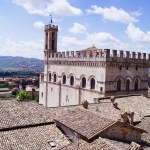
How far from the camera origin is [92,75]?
31781mm

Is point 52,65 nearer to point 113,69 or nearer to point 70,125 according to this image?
point 113,69

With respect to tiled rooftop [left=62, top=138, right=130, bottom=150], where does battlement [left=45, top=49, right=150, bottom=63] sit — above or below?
above

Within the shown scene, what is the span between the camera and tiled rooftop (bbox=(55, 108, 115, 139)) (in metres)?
15.7

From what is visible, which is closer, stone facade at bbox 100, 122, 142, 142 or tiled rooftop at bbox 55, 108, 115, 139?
tiled rooftop at bbox 55, 108, 115, 139

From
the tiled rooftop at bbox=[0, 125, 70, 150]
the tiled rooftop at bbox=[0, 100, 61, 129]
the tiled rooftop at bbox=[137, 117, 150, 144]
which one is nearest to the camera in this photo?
the tiled rooftop at bbox=[0, 125, 70, 150]

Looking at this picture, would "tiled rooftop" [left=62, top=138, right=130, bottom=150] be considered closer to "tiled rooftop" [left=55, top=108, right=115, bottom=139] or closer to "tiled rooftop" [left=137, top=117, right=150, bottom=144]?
"tiled rooftop" [left=55, top=108, right=115, bottom=139]

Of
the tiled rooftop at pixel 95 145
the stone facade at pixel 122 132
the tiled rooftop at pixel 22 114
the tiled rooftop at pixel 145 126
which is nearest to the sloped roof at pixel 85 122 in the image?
the stone facade at pixel 122 132

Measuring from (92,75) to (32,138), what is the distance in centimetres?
1648

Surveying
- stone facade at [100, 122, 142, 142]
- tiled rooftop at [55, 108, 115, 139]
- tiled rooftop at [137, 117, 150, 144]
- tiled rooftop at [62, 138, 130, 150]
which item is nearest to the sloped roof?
tiled rooftop at [55, 108, 115, 139]

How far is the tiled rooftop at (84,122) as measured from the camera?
51.4 feet

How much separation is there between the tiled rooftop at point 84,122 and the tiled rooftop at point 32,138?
41.5 inches

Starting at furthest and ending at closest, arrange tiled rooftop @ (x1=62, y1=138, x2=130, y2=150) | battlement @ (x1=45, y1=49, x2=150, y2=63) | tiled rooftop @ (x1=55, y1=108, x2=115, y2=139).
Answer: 1. battlement @ (x1=45, y1=49, x2=150, y2=63)
2. tiled rooftop @ (x1=55, y1=108, x2=115, y2=139)
3. tiled rooftop @ (x1=62, y1=138, x2=130, y2=150)

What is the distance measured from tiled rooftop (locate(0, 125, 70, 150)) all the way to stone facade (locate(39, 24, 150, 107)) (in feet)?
43.9

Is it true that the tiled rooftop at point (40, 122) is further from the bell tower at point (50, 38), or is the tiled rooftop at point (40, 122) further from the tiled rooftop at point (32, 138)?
the bell tower at point (50, 38)
